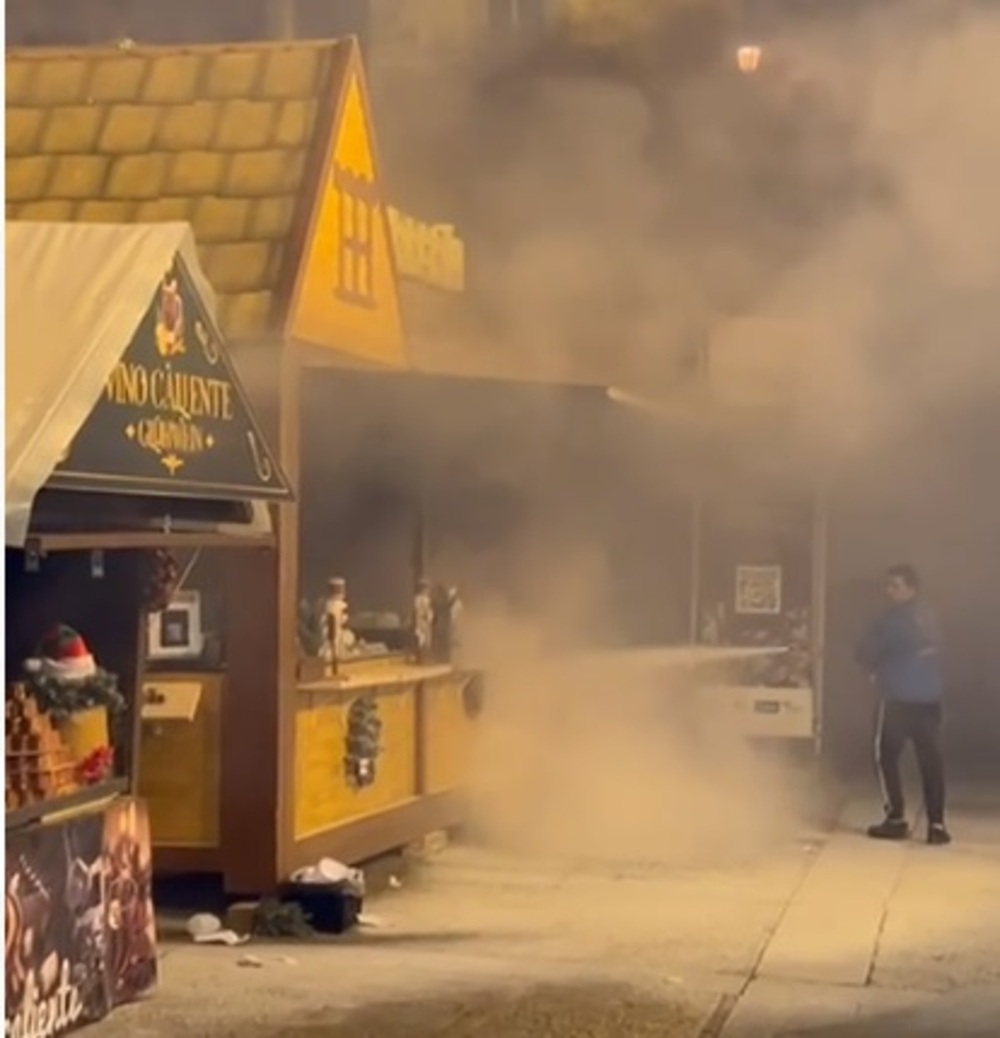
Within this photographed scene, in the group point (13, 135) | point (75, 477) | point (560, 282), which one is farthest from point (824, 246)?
point (75, 477)

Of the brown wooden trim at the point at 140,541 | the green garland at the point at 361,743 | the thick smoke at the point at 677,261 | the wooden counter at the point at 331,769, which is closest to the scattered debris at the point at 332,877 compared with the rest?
the wooden counter at the point at 331,769

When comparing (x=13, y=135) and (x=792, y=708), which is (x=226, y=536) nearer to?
(x=13, y=135)

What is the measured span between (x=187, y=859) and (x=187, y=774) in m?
0.26

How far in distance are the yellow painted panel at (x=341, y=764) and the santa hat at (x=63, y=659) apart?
1.57 metres

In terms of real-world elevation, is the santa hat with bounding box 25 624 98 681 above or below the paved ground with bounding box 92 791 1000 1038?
above

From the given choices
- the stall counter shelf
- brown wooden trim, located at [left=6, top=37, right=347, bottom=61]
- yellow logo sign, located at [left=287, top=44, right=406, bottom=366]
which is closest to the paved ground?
the stall counter shelf

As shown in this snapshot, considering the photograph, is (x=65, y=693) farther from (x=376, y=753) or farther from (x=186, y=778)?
(x=376, y=753)

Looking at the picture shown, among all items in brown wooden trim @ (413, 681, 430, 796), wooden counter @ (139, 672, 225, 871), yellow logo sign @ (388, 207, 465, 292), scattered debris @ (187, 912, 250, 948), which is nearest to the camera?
scattered debris @ (187, 912, 250, 948)

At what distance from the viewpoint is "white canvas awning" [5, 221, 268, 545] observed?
4156mm

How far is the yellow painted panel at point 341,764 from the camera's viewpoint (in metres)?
6.51

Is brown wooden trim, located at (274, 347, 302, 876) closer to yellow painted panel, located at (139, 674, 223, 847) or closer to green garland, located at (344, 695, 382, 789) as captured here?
yellow painted panel, located at (139, 674, 223, 847)

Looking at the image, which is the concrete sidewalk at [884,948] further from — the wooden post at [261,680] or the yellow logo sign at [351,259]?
the yellow logo sign at [351,259]

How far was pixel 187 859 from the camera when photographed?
6.33 m

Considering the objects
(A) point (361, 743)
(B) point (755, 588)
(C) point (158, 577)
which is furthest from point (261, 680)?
(B) point (755, 588)
